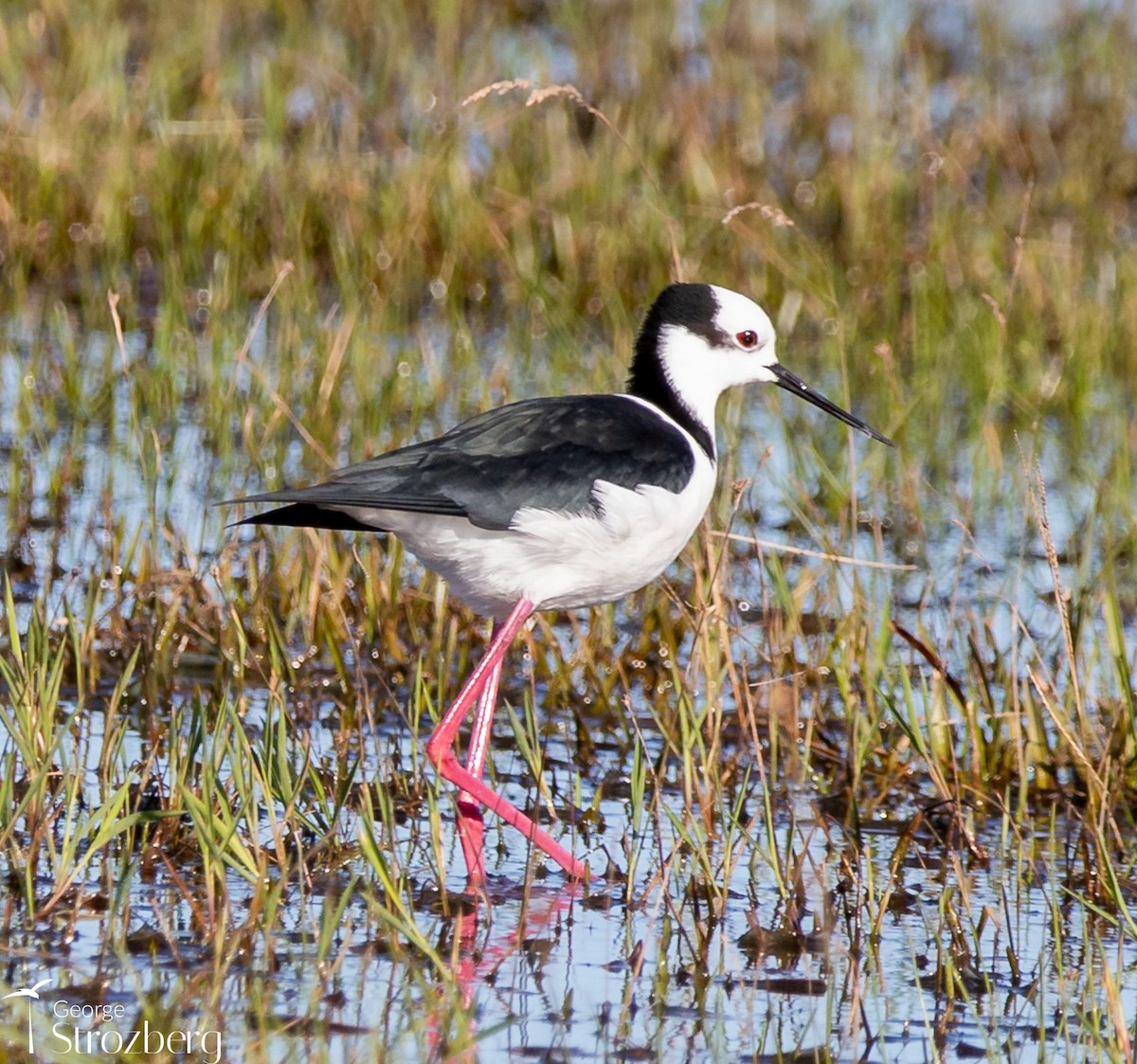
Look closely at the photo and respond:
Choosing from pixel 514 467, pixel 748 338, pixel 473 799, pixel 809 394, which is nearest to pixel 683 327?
pixel 748 338

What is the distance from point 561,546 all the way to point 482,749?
1.62ft

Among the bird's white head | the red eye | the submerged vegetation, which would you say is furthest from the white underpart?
the red eye

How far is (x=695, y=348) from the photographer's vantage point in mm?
4922

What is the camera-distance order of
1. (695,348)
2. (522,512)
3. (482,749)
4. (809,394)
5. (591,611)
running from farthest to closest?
(591,611)
(809,394)
(695,348)
(482,749)
(522,512)

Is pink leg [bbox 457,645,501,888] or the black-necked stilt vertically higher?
the black-necked stilt

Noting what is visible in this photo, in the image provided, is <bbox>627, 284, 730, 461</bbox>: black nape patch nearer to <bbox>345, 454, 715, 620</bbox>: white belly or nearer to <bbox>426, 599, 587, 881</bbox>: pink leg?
<bbox>345, 454, 715, 620</bbox>: white belly

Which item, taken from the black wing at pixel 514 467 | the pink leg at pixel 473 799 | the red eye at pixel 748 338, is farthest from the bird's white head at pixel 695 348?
the pink leg at pixel 473 799

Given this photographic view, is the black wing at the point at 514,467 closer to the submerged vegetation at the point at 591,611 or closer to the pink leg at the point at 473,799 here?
the submerged vegetation at the point at 591,611

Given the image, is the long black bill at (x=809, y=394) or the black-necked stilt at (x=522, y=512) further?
the long black bill at (x=809, y=394)

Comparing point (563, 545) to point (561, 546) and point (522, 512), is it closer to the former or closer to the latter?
point (561, 546)

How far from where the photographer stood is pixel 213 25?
10.0 meters

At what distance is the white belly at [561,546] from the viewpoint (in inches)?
174

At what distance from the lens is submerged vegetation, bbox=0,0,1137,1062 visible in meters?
3.58

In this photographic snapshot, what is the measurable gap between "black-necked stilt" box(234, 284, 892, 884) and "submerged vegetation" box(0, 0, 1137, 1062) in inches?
5.3
